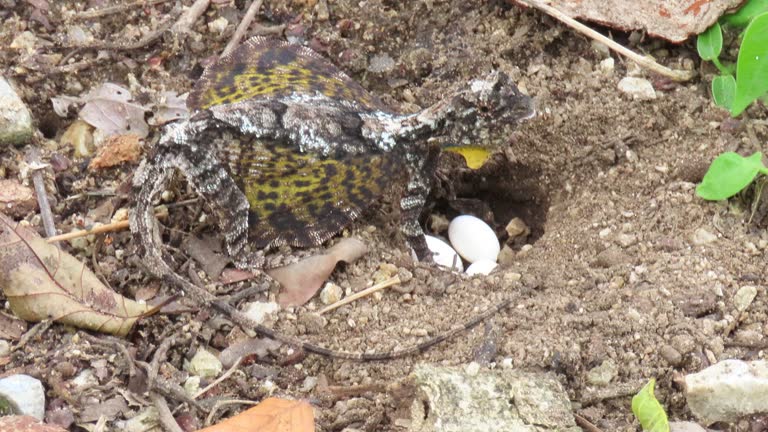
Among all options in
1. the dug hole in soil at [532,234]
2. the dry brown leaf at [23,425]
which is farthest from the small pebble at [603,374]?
the dry brown leaf at [23,425]

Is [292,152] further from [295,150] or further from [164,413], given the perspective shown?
[164,413]

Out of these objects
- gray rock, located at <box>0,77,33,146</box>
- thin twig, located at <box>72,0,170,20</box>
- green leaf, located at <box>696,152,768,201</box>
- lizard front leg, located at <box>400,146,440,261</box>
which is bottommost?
lizard front leg, located at <box>400,146,440,261</box>

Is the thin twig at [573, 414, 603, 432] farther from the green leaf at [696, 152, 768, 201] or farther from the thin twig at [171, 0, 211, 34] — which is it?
the thin twig at [171, 0, 211, 34]

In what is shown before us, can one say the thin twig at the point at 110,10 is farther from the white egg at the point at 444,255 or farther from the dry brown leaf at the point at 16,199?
the white egg at the point at 444,255

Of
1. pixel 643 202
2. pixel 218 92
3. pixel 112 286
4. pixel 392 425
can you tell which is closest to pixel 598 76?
pixel 643 202

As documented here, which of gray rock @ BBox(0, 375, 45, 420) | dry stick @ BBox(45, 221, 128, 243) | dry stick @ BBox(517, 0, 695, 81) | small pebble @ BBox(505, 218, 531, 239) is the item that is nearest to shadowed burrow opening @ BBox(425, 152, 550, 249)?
small pebble @ BBox(505, 218, 531, 239)

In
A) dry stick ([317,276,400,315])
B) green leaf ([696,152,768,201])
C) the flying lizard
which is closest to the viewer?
green leaf ([696,152,768,201])

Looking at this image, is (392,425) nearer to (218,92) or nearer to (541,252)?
(541,252)

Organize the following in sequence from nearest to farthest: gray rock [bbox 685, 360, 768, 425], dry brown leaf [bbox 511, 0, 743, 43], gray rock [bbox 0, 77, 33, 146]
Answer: gray rock [bbox 685, 360, 768, 425]
gray rock [bbox 0, 77, 33, 146]
dry brown leaf [bbox 511, 0, 743, 43]
